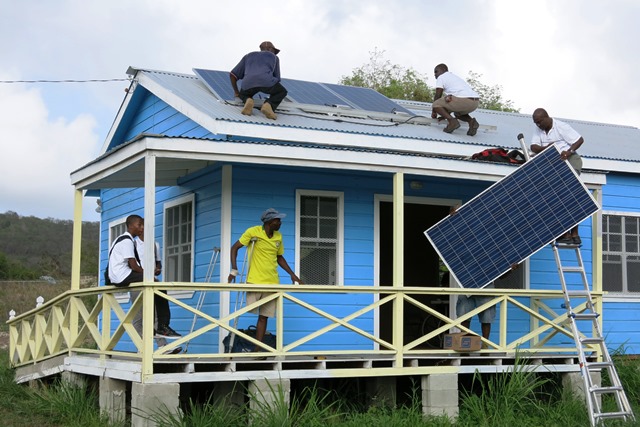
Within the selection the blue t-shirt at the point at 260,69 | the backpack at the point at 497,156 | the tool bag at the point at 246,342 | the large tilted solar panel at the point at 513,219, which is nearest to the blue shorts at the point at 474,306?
the large tilted solar panel at the point at 513,219

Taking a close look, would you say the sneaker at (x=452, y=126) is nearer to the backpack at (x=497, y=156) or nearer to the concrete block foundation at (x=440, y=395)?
the backpack at (x=497, y=156)

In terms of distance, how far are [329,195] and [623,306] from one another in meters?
5.18

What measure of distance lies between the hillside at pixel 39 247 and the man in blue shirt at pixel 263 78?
104 ft

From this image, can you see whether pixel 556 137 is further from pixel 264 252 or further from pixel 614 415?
pixel 264 252

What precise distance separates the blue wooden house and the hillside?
30062 millimetres

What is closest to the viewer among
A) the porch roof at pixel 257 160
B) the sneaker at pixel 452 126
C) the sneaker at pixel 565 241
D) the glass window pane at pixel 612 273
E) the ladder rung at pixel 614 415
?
the porch roof at pixel 257 160

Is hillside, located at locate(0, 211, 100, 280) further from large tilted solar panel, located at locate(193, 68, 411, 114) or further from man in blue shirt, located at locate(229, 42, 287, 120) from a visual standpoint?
man in blue shirt, located at locate(229, 42, 287, 120)

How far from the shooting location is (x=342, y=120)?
544 inches

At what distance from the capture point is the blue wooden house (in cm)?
1169

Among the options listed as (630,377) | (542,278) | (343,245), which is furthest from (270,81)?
(630,377)

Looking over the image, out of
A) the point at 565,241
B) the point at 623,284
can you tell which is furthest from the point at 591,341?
the point at 623,284

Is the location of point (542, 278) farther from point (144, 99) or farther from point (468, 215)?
point (144, 99)

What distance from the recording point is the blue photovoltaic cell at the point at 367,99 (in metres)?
15.1

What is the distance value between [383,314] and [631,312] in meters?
3.76
